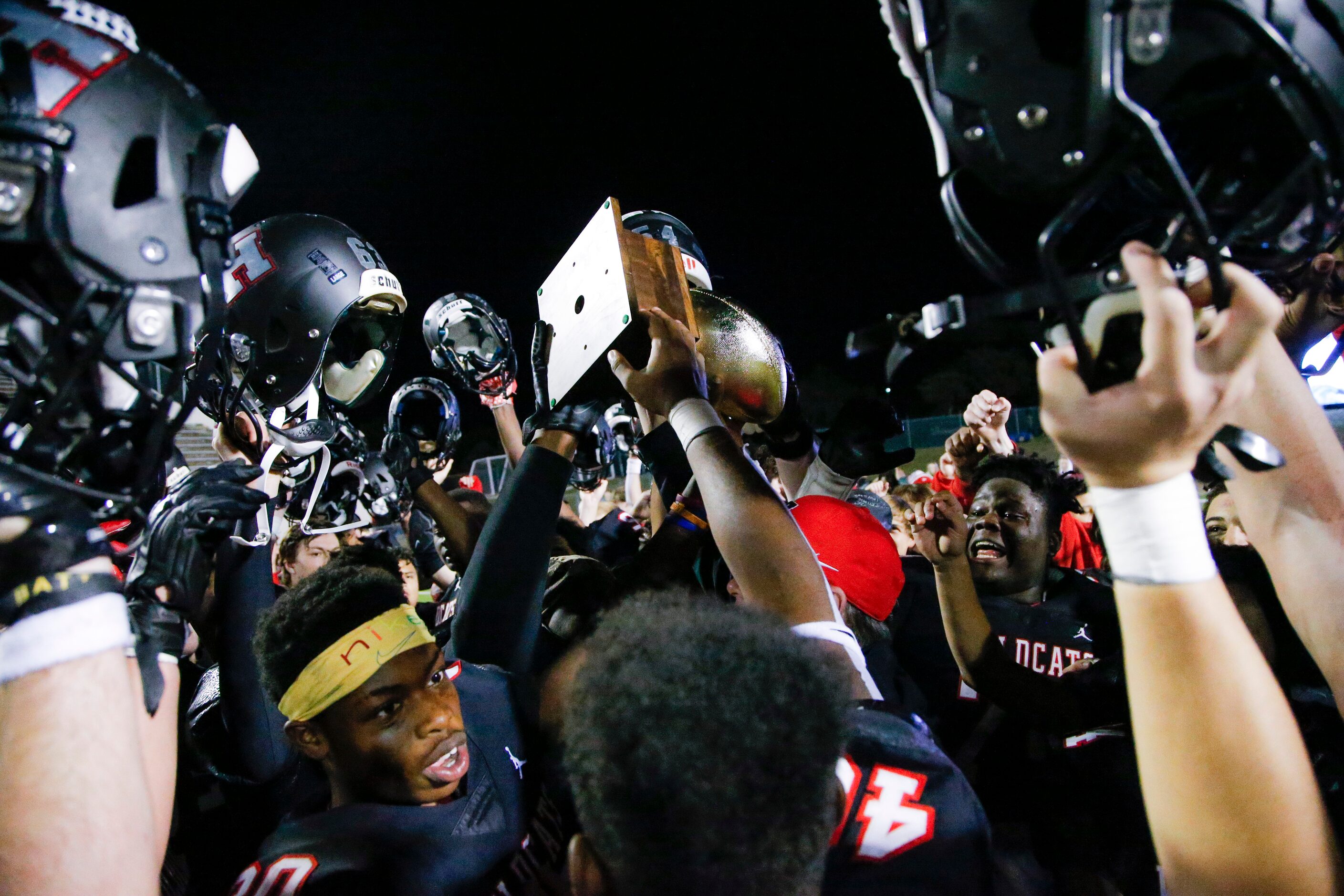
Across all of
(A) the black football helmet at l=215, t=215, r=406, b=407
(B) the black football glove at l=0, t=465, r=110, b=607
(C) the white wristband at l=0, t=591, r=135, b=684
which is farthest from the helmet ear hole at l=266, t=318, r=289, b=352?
(C) the white wristband at l=0, t=591, r=135, b=684

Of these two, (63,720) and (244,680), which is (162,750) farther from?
(244,680)

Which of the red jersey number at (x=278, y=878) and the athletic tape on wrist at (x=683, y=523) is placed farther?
the athletic tape on wrist at (x=683, y=523)

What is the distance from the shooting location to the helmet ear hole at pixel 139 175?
153cm

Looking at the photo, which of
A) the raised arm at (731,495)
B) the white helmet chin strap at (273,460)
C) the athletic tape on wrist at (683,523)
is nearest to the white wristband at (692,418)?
the raised arm at (731,495)

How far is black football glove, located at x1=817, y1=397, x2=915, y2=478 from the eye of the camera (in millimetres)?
3562

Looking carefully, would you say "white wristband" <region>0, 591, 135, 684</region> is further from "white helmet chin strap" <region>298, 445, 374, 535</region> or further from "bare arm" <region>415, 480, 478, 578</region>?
"white helmet chin strap" <region>298, 445, 374, 535</region>

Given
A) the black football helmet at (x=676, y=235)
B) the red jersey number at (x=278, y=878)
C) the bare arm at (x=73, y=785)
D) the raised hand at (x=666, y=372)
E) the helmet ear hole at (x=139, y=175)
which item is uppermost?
the helmet ear hole at (x=139, y=175)

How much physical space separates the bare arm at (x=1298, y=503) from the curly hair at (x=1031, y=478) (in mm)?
2610

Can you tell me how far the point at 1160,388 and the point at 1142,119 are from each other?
36cm

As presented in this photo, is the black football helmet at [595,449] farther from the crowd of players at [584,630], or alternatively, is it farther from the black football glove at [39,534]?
the black football glove at [39,534]

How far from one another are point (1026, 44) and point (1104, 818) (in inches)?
97.2

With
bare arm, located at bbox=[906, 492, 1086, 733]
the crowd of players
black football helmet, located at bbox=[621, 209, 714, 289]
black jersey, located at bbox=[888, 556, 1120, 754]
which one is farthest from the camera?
black jersey, located at bbox=[888, 556, 1120, 754]

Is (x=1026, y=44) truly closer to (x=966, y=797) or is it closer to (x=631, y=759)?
(x=631, y=759)

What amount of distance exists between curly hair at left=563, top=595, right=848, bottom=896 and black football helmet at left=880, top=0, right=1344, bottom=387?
2.00 ft
